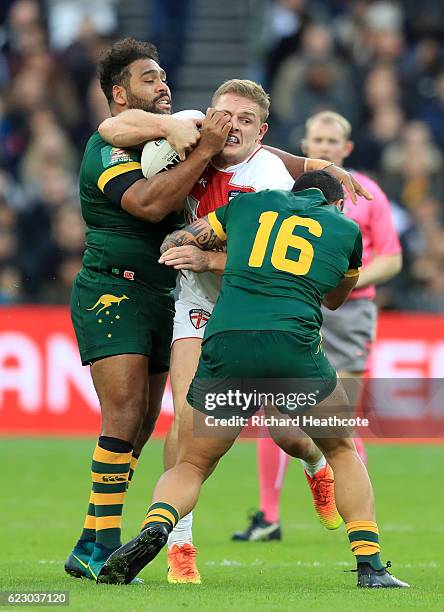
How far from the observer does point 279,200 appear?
660 centimetres

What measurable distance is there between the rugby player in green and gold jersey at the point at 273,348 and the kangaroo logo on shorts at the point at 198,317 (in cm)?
65

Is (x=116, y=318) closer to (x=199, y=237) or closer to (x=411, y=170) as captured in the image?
(x=199, y=237)

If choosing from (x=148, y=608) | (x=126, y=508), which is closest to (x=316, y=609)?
(x=148, y=608)

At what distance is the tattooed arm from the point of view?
683cm

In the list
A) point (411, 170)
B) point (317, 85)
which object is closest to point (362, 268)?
point (411, 170)

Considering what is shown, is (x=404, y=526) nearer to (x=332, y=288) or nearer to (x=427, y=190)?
(x=332, y=288)

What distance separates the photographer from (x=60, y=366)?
575 inches

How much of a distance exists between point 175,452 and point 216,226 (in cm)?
117

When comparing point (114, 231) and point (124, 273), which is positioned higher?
point (114, 231)

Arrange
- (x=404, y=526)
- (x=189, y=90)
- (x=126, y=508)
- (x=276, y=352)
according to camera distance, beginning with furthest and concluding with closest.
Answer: (x=189, y=90)
(x=126, y=508)
(x=404, y=526)
(x=276, y=352)

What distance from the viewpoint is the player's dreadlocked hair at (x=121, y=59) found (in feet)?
23.8

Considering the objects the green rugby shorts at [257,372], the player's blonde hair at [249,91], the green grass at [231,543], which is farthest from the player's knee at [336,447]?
the player's blonde hair at [249,91]

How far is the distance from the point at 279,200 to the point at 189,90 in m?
13.2

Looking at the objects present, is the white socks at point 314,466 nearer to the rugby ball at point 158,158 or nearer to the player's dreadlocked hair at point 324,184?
the player's dreadlocked hair at point 324,184
